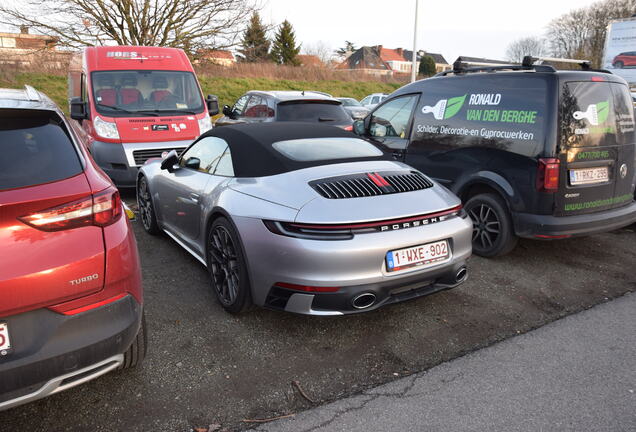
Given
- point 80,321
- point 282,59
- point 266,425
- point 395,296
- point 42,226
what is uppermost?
point 282,59

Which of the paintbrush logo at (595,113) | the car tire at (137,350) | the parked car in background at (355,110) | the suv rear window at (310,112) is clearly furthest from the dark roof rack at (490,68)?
the parked car in background at (355,110)

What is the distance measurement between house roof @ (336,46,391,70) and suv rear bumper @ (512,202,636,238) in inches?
3280

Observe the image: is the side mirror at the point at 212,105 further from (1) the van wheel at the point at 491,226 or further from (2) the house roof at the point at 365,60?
(2) the house roof at the point at 365,60

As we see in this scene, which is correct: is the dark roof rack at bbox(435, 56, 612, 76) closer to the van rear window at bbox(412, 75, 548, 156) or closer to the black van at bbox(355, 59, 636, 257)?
the black van at bbox(355, 59, 636, 257)

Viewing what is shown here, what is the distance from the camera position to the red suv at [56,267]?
1.93 meters

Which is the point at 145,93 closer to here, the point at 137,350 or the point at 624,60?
the point at 137,350

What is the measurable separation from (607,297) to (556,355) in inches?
52.4

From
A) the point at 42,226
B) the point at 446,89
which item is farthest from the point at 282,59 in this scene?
the point at 42,226

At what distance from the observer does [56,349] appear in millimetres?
1999

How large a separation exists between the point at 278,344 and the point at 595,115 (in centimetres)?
356

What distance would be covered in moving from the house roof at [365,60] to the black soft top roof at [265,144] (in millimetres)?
83634

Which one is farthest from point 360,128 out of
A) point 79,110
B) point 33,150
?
point 33,150

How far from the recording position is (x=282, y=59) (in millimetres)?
51500

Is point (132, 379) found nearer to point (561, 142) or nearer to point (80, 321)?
point (80, 321)
